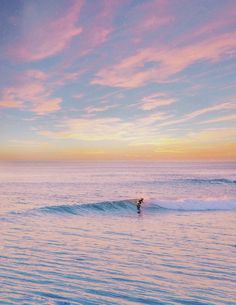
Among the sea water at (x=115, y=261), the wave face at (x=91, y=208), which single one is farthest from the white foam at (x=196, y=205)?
the sea water at (x=115, y=261)

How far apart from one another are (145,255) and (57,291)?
625cm

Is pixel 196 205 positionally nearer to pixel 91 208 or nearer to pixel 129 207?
pixel 129 207

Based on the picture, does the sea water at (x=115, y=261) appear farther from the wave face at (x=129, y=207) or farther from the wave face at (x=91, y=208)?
the wave face at (x=129, y=207)

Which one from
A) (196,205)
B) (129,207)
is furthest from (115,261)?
(196,205)

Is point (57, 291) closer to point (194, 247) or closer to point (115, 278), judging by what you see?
point (115, 278)

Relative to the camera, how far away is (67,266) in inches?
578

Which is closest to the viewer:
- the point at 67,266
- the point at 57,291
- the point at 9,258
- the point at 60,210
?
the point at 57,291

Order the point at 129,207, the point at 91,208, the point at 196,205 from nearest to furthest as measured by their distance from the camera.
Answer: the point at 91,208 < the point at 129,207 < the point at 196,205

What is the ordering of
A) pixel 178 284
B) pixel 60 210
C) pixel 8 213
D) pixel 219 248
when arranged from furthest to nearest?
pixel 60 210 < pixel 8 213 < pixel 219 248 < pixel 178 284

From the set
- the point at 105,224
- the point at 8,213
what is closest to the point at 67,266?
the point at 105,224

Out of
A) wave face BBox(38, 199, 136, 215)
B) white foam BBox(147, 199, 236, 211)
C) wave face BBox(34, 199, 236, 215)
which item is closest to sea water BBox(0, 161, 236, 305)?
wave face BBox(38, 199, 136, 215)

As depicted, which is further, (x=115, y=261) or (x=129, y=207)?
(x=129, y=207)

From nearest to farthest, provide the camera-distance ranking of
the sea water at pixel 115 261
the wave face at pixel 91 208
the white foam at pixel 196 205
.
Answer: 1. the sea water at pixel 115 261
2. the wave face at pixel 91 208
3. the white foam at pixel 196 205

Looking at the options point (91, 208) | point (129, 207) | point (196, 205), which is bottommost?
point (129, 207)
